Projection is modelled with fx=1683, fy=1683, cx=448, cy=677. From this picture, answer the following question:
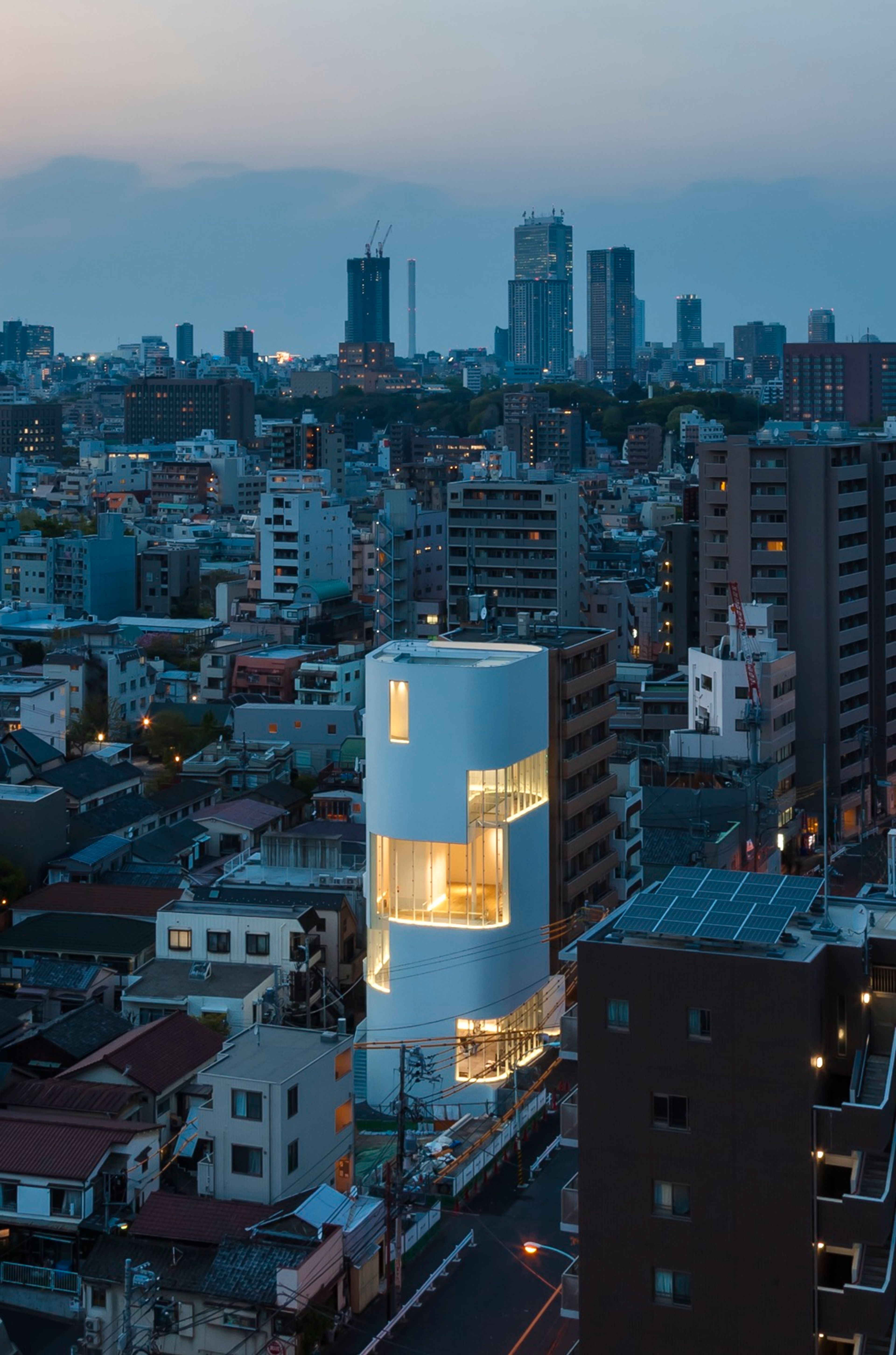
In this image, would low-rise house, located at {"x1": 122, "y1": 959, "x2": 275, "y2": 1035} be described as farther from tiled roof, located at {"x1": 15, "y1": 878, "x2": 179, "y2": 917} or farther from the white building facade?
tiled roof, located at {"x1": 15, "y1": 878, "x2": 179, "y2": 917}

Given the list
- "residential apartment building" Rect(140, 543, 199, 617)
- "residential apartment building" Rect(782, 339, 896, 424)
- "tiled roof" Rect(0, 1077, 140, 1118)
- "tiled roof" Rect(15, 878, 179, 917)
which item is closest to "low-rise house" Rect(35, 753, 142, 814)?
"tiled roof" Rect(15, 878, 179, 917)

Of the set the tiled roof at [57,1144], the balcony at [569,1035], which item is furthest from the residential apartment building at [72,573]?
the balcony at [569,1035]

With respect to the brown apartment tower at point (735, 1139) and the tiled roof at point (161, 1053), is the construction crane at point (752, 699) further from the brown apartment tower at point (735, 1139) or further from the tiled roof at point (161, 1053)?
the brown apartment tower at point (735, 1139)

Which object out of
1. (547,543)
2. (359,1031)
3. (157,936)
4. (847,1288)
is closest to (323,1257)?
(847,1288)

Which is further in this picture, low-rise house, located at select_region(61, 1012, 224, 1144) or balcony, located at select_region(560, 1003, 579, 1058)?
low-rise house, located at select_region(61, 1012, 224, 1144)

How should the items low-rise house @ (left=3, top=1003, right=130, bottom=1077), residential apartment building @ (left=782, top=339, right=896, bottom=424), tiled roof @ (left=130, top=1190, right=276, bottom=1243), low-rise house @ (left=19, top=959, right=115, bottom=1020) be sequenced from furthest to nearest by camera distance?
residential apartment building @ (left=782, top=339, right=896, bottom=424) → low-rise house @ (left=19, top=959, right=115, bottom=1020) → low-rise house @ (left=3, top=1003, right=130, bottom=1077) → tiled roof @ (left=130, top=1190, right=276, bottom=1243)

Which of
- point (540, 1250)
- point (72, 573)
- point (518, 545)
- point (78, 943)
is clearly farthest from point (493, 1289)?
point (72, 573)

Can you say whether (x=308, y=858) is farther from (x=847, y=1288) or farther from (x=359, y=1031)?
(x=847, y=1288)

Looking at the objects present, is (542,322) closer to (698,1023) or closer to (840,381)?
(840,381)
